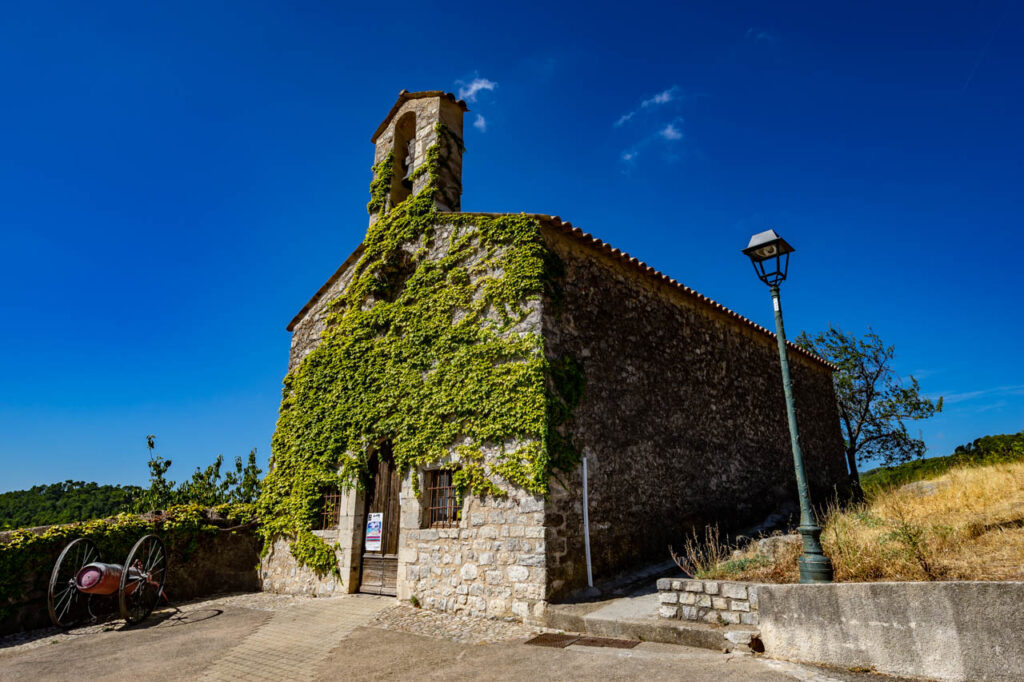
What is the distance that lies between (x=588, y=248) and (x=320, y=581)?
24.9 ft

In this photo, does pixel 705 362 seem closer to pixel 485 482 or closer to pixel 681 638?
pixel 485 482

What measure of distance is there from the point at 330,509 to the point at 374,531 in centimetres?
128

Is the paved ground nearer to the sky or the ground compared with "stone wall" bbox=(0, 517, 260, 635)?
nearer to the ground

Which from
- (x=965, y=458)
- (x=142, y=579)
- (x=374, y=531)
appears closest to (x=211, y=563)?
(x=142, y=579)

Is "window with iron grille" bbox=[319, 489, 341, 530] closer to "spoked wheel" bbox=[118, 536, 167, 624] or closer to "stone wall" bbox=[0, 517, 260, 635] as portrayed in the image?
"stone wall" bbox=[0, 517, 260, 635]

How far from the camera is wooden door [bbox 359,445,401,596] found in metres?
9.17

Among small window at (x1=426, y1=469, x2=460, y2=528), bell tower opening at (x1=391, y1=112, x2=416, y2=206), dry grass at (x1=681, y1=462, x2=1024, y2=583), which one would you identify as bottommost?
dry grass at (x1=681, y1=462, x2=1024, y2=583)

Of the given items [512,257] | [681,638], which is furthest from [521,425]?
[681,638]

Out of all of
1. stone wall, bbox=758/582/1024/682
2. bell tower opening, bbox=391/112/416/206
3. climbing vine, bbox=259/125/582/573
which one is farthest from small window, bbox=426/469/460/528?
bell tower opening, bbox=391/112/416/206

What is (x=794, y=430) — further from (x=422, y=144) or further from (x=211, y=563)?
(x=211, y=563)

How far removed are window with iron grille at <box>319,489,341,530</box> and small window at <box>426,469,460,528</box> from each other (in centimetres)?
251

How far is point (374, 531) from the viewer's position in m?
9.53

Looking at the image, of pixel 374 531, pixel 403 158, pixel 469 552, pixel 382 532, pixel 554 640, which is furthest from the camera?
pixel 403 158

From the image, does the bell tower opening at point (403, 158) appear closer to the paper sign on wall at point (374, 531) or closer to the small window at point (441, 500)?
the small window at point (441, 500)
